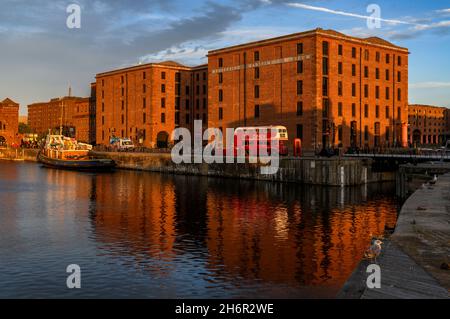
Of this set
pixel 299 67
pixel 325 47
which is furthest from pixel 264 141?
pixel 325 47

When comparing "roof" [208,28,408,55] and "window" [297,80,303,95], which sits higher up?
"roof" [208,28,408,55]

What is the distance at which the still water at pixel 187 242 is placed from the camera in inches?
802

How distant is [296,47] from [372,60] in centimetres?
1625

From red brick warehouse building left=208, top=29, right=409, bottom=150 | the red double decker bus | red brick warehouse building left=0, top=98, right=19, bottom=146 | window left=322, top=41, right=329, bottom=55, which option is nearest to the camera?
the red double decker bus

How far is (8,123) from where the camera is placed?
190750 millimetres

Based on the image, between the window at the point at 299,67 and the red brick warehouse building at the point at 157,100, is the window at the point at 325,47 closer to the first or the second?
the window at the point at 299,67

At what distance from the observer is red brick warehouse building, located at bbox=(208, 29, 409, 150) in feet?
270

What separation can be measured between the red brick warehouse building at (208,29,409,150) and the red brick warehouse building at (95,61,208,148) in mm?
20460

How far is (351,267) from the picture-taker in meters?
23.1

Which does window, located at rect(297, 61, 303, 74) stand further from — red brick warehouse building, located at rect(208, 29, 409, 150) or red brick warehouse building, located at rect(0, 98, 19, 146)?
red brick warehouse building, located at rect(0, 98, 19, 146)

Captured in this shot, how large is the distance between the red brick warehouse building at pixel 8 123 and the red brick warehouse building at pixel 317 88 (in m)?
119

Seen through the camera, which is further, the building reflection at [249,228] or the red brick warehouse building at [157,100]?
the red brick warehouse building at [157,100]

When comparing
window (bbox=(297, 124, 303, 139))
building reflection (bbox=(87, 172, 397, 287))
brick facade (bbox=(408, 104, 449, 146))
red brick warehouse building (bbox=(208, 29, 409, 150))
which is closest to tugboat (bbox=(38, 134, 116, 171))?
red brick warehouse building (bbox=(208, 29, 409, 150))

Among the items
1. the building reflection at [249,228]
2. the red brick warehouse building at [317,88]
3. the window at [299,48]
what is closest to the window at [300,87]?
the red brick warehouse building at [317,88]
